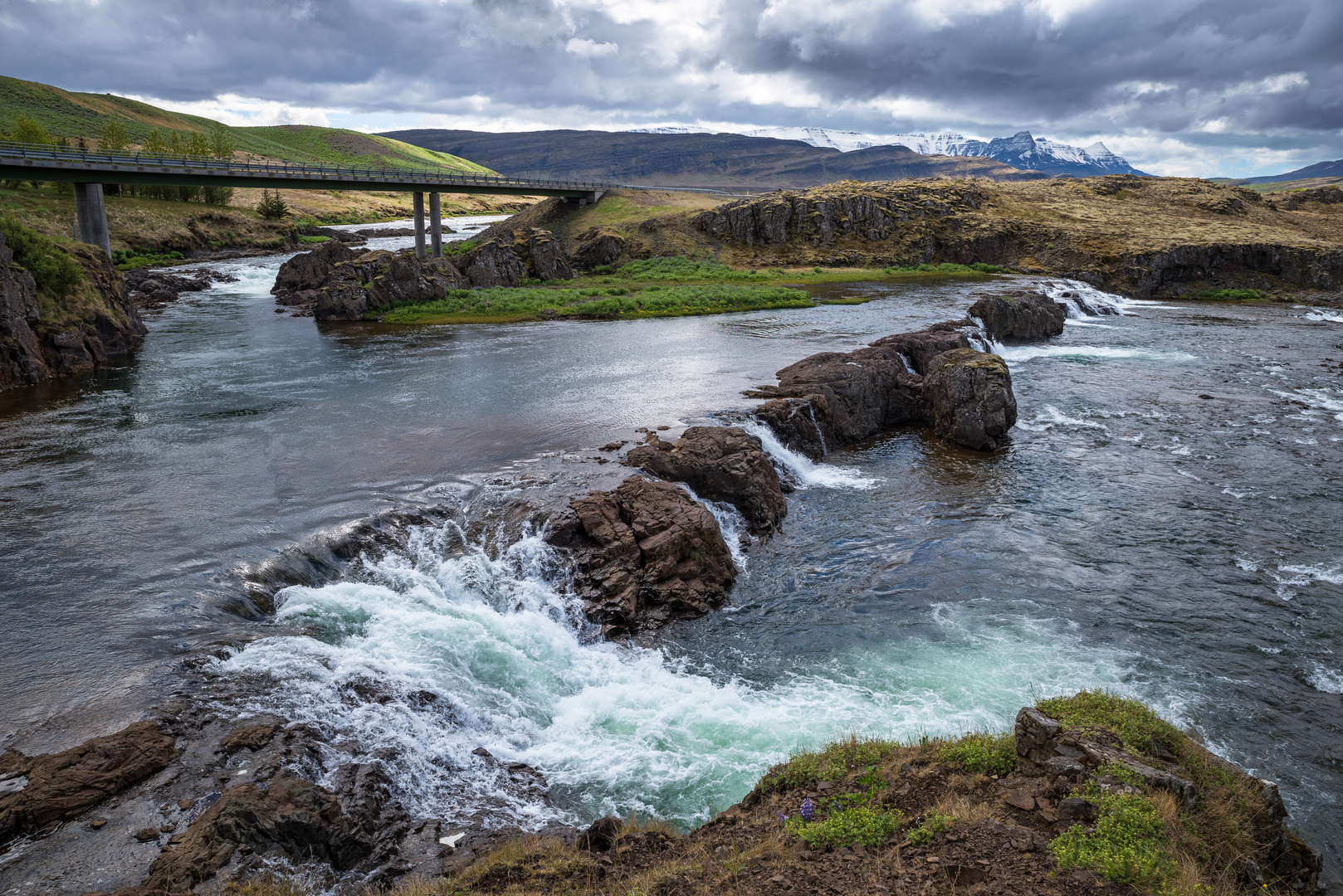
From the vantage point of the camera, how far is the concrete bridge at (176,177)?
184 feet

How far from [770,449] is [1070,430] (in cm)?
1354

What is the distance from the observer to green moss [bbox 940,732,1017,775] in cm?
1013

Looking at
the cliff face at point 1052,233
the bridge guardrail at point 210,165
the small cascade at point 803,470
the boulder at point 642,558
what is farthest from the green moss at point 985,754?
the cliff face at point 1052,233

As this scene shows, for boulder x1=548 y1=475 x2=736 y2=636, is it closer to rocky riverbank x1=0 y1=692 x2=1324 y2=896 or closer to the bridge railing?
rocky riverbank x1=0 y1=692 x2=1324 y2=896

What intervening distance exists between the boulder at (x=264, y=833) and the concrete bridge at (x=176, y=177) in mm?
59712

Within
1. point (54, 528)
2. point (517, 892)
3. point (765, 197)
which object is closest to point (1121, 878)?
point (517, 892)

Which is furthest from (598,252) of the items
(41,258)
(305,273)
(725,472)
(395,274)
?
(725,472)

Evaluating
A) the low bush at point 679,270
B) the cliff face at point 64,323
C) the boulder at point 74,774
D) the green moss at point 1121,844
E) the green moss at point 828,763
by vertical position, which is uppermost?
the low bush at point 679,270

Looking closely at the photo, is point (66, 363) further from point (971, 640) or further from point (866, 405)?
point (971, 640)

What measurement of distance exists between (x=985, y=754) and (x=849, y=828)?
2448 mm

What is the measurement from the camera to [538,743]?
13.3 meters

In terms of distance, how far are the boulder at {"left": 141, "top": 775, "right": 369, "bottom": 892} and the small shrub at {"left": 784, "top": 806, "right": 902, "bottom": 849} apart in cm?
573

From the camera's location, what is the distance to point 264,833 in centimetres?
945

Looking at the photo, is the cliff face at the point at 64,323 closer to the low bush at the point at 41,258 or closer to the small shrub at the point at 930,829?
the low bush at the point at 41,258
